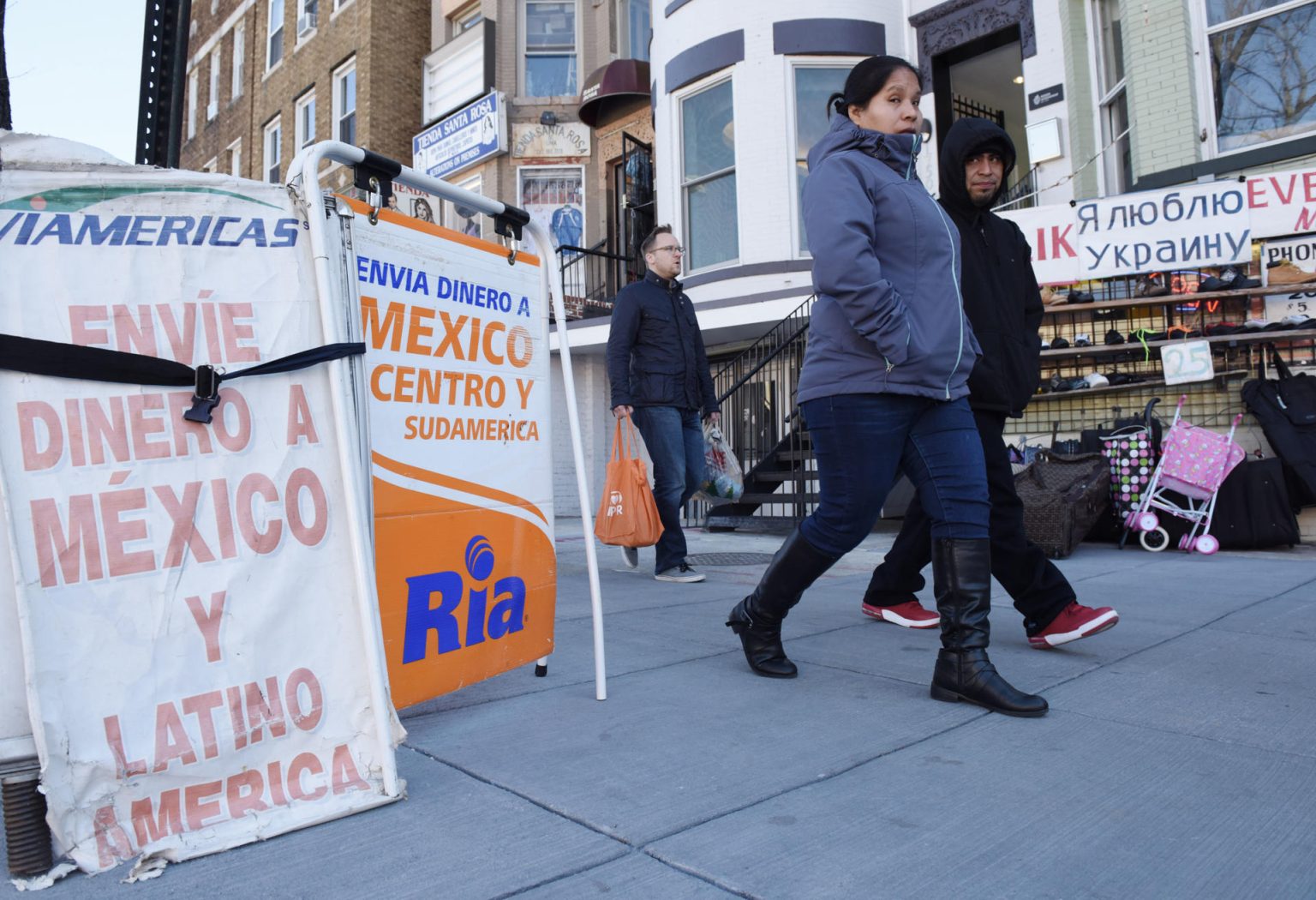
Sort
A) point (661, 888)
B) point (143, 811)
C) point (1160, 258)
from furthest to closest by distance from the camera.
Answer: point (1160, 258) < point (143, 811) < point (661, 888)

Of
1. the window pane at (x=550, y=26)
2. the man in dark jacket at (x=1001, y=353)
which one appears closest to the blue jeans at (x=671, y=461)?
the man in dark jacket at (x=1001, y=353)

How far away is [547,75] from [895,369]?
593 inches

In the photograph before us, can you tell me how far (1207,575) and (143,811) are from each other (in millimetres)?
5593

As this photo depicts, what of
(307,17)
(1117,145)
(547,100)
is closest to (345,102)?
(307,17)

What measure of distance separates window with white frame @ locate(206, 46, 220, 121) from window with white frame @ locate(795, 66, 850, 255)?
1850 centimetres

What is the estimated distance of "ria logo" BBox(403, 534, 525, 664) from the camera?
2566mm

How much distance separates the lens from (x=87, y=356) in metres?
1.87

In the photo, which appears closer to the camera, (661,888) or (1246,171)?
(661,888)

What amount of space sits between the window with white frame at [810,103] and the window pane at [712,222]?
2.79ft

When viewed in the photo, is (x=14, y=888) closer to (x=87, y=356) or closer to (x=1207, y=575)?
(x=87, y=356)

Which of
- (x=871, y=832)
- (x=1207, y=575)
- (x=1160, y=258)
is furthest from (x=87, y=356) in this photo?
(x=1160, y=258)

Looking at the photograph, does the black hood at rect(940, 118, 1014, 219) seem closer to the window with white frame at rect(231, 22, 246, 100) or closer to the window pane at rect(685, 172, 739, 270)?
the window pane at rect(685, 172, 739, 270)

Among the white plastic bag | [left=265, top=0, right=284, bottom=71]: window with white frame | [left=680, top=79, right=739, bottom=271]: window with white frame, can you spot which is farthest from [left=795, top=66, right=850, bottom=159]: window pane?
[left=265, top=0, right=284, bottom=71]: window with white frame

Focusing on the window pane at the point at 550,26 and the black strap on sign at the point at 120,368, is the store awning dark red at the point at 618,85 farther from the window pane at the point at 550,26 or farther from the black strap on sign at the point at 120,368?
the black strap on sign at the point at 120,368
